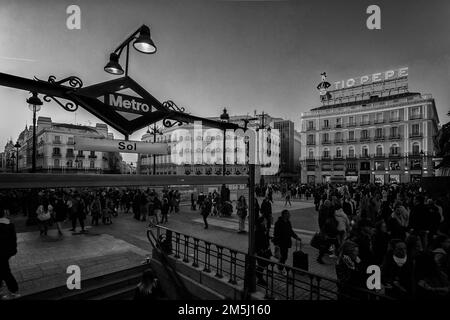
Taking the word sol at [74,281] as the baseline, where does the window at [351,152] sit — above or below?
above

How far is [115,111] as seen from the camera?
3.90 metres

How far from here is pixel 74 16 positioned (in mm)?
4324

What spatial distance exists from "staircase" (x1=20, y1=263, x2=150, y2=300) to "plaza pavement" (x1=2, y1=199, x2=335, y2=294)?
183 millimetres

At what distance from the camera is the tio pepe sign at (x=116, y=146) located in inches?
136

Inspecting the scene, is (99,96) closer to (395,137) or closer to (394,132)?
(395,137)

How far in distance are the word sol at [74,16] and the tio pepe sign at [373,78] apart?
2252 inches

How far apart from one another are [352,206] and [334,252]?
4.45m

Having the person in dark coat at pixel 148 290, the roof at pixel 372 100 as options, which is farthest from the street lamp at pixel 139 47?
the roof at pixel 372 100

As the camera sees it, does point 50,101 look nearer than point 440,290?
No

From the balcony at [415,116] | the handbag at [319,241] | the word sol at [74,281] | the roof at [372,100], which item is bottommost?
the word sol at [74,281]

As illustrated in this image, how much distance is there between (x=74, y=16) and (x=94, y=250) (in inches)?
268

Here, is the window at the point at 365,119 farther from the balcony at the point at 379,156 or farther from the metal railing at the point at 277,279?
the metal railing at the point at 277,279

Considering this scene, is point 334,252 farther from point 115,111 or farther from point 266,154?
point 266,154
